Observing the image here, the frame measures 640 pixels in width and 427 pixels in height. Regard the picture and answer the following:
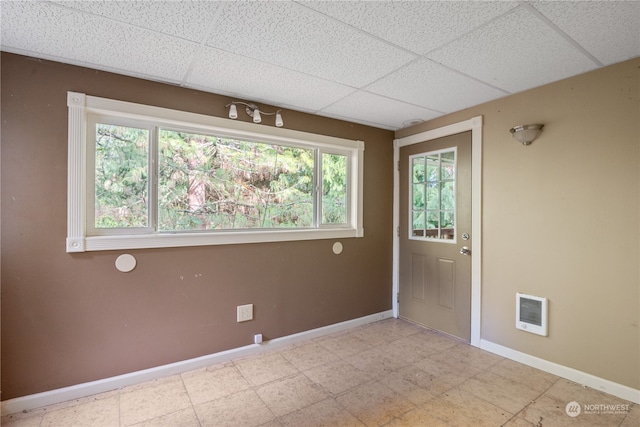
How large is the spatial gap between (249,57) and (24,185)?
1642 mm

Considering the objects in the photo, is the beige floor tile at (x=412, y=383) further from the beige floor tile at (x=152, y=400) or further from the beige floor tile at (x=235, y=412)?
the beige floor tile at (x=152, y=400)

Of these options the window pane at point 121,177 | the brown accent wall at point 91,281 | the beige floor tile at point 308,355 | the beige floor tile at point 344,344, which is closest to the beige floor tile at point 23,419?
the brown accent wall at point 91,281

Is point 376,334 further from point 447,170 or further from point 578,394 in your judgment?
point 447,170

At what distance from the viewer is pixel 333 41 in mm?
1730

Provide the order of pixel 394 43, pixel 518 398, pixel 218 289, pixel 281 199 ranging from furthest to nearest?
pixel 281 199 < pixel 218 289 < pixel 518 398 < pixel 394 43

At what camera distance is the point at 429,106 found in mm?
2803

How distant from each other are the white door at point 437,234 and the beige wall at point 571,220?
0.20 meters

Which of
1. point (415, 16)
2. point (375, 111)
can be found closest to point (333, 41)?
point (415, 16)

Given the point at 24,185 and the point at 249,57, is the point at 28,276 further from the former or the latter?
the point at 249,57

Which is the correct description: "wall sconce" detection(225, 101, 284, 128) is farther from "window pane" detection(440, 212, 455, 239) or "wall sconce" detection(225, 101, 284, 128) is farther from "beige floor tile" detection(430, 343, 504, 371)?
"beige floor tile" detection(430, 343, 504, 371)

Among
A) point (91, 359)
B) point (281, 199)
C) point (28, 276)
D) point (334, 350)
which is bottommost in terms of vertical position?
point (334, 350)

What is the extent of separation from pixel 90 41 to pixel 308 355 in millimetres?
2747

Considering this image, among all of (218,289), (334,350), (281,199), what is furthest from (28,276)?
(334,350)

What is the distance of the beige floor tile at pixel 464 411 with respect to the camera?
1.79 m
